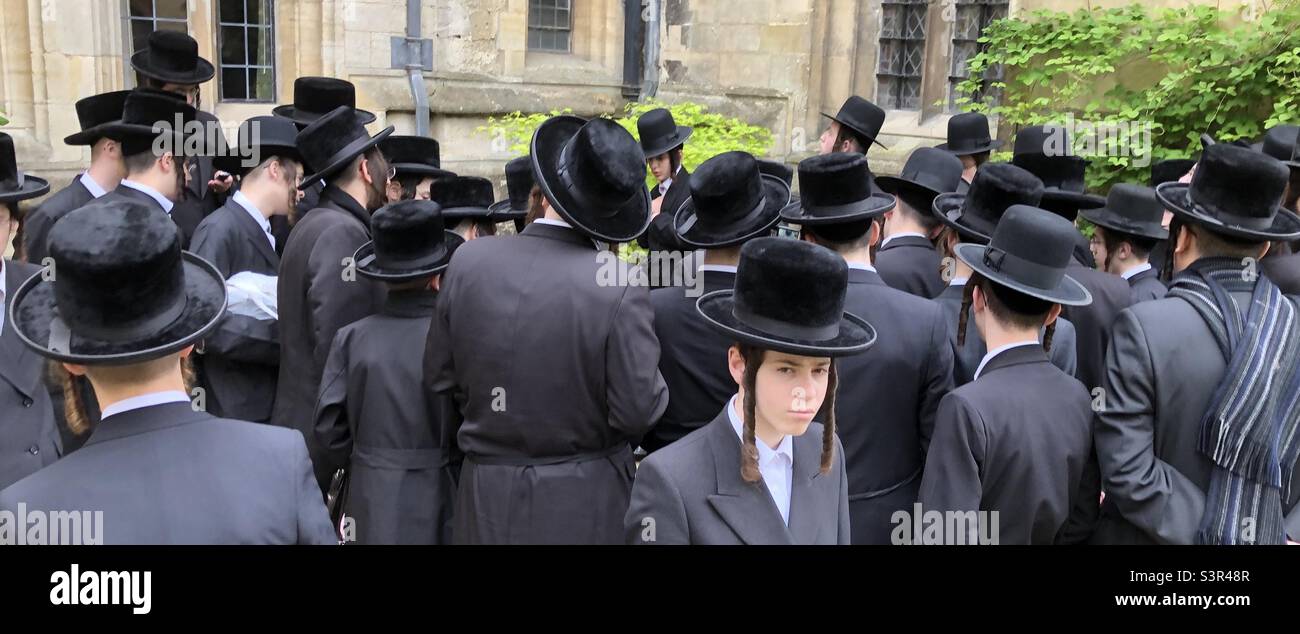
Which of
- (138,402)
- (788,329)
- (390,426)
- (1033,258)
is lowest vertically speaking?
(390,426)

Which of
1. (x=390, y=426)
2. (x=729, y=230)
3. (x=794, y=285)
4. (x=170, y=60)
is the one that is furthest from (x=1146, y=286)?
(x=170, y=60)

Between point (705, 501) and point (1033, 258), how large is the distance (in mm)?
1461

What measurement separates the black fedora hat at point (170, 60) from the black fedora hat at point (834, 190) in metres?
4.77

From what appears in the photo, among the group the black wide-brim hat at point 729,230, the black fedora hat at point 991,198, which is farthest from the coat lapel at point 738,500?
the black fedora hat at point 991,198

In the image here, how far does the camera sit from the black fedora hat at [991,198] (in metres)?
4.57

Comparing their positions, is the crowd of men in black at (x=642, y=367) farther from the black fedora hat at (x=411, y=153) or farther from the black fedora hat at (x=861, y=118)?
the black fedora hat at (x=861, y=118)

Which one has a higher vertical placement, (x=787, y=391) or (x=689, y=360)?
(x=787, y=391)

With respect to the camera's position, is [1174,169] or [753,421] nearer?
[753,421]

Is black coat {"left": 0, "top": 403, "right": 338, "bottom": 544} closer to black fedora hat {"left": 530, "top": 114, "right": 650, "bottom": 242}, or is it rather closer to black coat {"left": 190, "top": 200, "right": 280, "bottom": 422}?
black fedora hat {"left": 530, "top": 114, "right": 650, "bottom": 242}

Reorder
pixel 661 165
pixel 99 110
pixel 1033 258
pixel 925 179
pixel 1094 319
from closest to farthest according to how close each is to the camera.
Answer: pixel 1033 258 < pixel 1094 319 < pixel 925 179 < pixel 99 110 < pixel 661 165

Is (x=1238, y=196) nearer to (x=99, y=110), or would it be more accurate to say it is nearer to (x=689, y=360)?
(x=689, y=360)

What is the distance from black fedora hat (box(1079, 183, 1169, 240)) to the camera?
16.9 feet

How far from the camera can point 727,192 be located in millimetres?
4117

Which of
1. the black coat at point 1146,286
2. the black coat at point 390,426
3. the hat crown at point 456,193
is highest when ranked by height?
the hat crown at point 456,193
